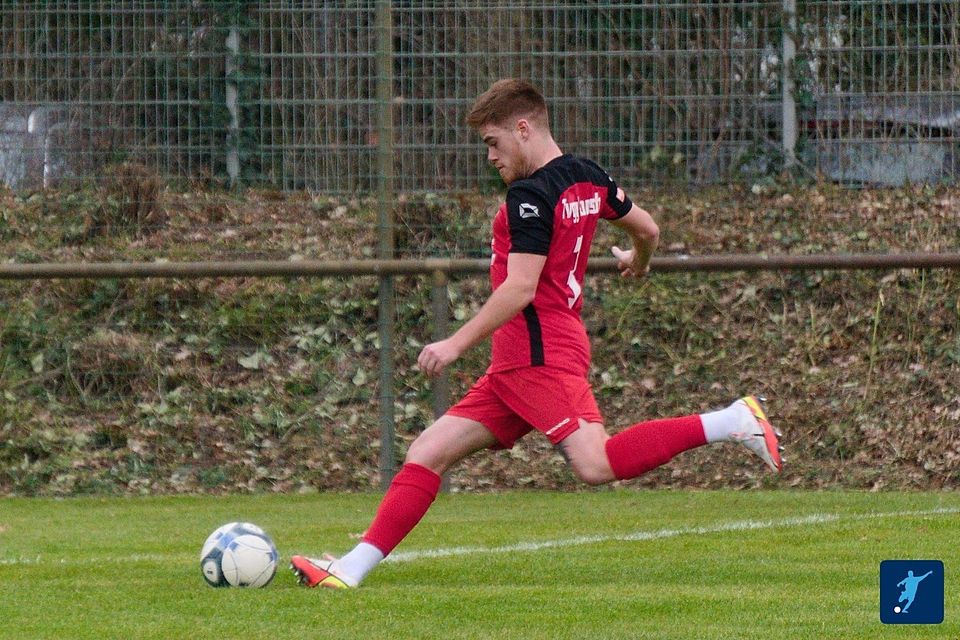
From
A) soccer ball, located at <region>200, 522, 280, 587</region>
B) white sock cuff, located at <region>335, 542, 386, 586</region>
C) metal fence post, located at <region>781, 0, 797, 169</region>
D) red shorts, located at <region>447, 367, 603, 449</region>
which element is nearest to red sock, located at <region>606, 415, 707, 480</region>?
red shorts, located at <region>447, 367, 603, 449</region>

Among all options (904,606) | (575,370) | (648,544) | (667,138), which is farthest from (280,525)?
(904,606)

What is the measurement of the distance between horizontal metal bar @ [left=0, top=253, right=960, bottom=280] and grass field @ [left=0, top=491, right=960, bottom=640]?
47.9 inches

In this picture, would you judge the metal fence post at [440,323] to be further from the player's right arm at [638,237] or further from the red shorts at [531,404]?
the red shorts at [531,404]

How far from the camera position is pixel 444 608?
554 centimetres

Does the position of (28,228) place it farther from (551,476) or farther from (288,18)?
(551,476)

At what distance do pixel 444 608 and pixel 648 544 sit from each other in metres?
1.84

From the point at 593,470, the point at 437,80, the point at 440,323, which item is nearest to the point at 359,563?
the point at 593,470

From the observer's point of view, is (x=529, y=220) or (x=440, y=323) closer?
(x=529, y=220)

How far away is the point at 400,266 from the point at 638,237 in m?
2.83

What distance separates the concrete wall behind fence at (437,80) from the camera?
9680 millimetres

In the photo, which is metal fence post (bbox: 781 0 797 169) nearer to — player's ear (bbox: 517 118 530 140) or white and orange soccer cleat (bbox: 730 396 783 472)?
player's ear (bbox: 517 118 530 140)

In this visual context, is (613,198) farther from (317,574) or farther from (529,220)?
(317,574)

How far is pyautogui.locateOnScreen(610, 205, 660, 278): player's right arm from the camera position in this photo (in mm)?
6516

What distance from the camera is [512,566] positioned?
21.6 ft
